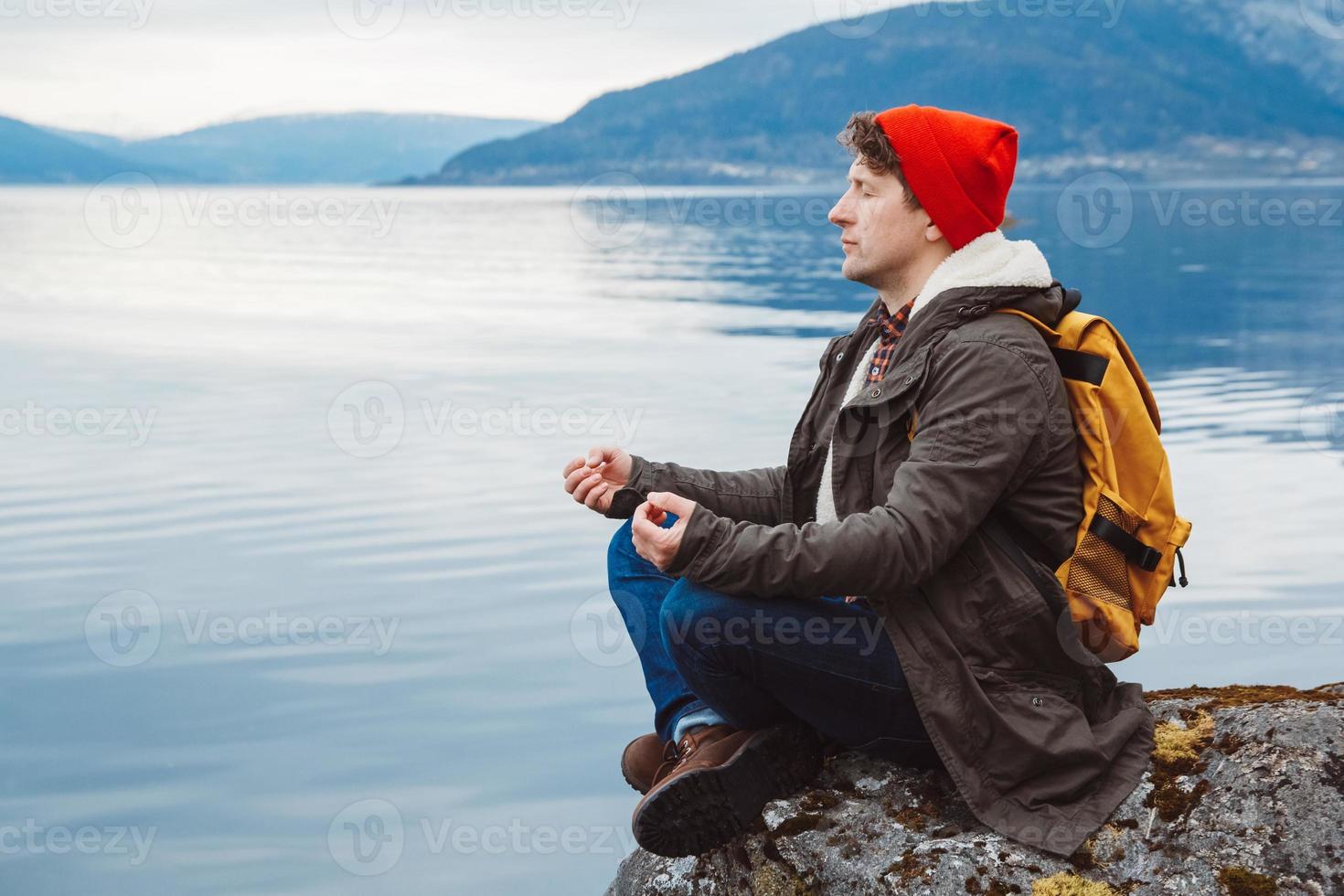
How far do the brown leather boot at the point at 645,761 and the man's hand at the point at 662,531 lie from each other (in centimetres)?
77

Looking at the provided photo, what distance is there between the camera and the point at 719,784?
335cm

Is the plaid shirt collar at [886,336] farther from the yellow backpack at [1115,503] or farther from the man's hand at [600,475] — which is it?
the man's hand at [600,475]

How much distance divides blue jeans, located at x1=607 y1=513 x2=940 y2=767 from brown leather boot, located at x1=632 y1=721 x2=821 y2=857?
52 mm

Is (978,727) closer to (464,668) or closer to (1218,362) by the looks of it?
(464,668)

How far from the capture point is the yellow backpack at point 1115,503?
123 inches

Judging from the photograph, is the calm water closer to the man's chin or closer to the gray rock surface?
the gray rock surface

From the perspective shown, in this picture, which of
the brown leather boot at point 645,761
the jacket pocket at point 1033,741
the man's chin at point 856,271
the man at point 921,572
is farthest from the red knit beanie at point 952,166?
the brown leather boot at point 645,761

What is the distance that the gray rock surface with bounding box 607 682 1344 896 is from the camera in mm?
Answer: 3094

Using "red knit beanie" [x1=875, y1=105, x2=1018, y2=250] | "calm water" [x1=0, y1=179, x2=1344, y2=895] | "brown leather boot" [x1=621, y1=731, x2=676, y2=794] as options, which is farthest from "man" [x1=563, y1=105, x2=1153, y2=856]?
"calm water" [x1=0, y1=179, x2=1344, y2=895]

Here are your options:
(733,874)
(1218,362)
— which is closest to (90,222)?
(1218,362)

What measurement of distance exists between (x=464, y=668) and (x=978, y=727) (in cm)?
437

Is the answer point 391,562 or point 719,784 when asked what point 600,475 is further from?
point 391,562

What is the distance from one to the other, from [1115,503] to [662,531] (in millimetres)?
962

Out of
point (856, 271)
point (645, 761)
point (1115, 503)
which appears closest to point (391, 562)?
point (645, 761)
